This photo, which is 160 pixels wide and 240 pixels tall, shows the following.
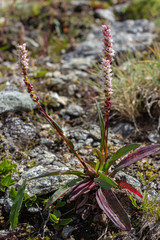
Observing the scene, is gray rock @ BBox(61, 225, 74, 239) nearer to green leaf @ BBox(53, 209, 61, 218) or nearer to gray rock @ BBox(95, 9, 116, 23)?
green leaf @ BBox(53, 209, 61, 218)

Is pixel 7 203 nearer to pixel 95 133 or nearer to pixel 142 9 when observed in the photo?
pixel 95 133

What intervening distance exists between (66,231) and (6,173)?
0.88m

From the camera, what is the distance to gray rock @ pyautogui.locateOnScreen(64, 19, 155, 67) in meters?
5.23

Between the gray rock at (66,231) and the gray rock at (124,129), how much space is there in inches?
59.0

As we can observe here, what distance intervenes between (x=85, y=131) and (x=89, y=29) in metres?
4.34

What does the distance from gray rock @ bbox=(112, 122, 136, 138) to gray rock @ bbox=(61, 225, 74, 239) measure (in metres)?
1.50

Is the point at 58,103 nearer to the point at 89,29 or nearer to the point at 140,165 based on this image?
the point at 140,165

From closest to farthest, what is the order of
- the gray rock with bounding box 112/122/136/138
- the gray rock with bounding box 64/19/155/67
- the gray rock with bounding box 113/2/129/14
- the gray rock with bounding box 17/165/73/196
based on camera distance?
the gray rock with bounding box 17/165/73/196 → the gray rock with bounding box 112/122/136/138 → the gray rock with bounding box 64/19/155/67 → the gray rock with bounding box 113/2/129/14

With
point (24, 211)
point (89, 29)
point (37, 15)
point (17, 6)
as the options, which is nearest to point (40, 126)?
point (24, 211)

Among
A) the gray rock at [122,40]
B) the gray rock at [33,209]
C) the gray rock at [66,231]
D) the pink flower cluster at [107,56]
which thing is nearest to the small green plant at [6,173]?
the gray rock at [33,209]

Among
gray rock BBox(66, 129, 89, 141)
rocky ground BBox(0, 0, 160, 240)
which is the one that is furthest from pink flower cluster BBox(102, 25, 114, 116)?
gray rock BBox(66, 129, 89, 141)

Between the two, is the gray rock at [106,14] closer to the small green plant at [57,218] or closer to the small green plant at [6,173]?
the small green plant at [6,173]

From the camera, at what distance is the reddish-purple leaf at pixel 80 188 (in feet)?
7.26

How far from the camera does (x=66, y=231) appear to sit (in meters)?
2.18
